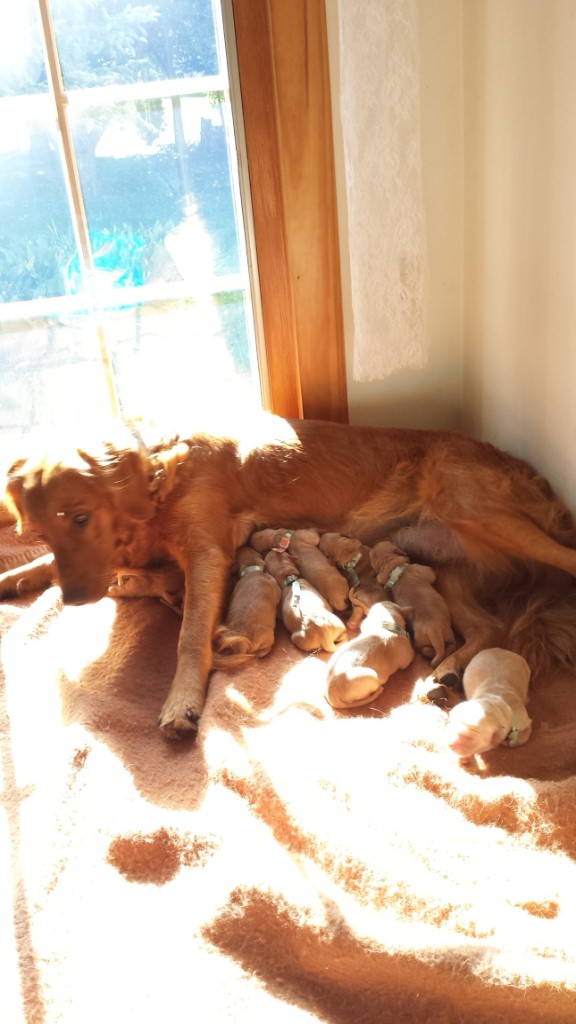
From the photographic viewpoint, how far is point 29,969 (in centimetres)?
130

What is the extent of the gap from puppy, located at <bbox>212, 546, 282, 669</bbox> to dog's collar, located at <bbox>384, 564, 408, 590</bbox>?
1.07 ft

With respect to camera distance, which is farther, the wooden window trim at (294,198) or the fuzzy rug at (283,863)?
the wooden window trim at (294,198)

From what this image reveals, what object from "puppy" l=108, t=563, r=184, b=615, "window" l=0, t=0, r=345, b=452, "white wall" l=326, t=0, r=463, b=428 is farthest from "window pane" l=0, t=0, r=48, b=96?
"puppy" l=108, t=563, r=184, b=615

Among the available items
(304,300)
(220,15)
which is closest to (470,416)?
(304,300)

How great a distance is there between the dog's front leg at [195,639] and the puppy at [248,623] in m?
0.04

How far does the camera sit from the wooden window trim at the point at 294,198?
2439 millimetres

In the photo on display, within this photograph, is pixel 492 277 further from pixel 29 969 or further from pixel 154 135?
pixel 29 969

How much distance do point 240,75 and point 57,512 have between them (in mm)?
1492

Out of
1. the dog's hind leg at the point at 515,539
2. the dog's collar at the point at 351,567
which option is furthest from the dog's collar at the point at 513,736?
the dog's collar at the point at 351,567

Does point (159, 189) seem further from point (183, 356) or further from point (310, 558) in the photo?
point (310, 558)

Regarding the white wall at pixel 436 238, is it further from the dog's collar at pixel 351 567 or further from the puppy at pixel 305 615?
the puppy at pixel 305 615

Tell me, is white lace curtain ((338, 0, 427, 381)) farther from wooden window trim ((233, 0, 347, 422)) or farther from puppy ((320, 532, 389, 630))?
puppy ((320, 532, 389, 630))

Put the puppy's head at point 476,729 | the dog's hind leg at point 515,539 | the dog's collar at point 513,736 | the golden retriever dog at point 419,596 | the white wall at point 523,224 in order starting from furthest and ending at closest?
the dog's hind leg at point 515,539
the golden retriever dog at point 419,596
the white wall at point 523,224
the dog's collar at point 513,736
the puppy's head at point 476,729

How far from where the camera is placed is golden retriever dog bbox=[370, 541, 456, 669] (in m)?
2.16
